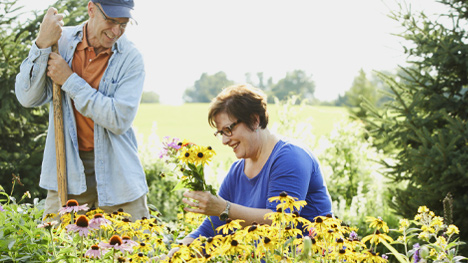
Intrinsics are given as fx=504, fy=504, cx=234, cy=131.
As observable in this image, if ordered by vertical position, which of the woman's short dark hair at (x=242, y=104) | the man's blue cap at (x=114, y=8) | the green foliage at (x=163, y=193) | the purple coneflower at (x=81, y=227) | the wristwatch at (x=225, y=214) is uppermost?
the man's blue cap at (x=114, y=8)

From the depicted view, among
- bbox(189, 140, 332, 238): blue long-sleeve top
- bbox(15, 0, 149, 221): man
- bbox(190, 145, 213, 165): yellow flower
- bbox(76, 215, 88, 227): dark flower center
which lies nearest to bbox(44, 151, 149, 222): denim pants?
bbox(15, 0, 149, 221): man

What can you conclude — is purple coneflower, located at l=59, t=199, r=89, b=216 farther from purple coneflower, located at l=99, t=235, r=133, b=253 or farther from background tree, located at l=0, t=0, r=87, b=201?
background tree, located at l=0, t=0, r=87, b=201

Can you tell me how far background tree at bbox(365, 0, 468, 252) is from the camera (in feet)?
11.5

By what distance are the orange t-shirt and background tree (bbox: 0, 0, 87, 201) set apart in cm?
154

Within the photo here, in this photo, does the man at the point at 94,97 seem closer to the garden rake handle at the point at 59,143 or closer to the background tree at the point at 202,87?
the garden rake handle at the point at 59,143

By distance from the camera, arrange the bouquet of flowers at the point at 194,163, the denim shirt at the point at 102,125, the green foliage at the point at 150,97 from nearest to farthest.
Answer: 1. the bouquet of flowers at the point at 194,163
2. the denim shirt at the point at 102,125
3. the green foliage at the point at 150,97

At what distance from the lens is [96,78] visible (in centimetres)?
262

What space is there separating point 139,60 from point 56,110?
0.49 m

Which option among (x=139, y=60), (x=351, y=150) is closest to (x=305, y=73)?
(x=351, y=150)

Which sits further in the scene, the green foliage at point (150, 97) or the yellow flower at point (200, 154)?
the green foliage at point (150, 97)

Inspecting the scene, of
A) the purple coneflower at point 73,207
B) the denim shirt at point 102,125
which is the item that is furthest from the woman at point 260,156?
the purple coneflower at point 73,207

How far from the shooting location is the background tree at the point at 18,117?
4.05m

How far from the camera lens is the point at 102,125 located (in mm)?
2455

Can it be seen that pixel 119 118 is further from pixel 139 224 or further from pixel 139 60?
pixel 139 224
